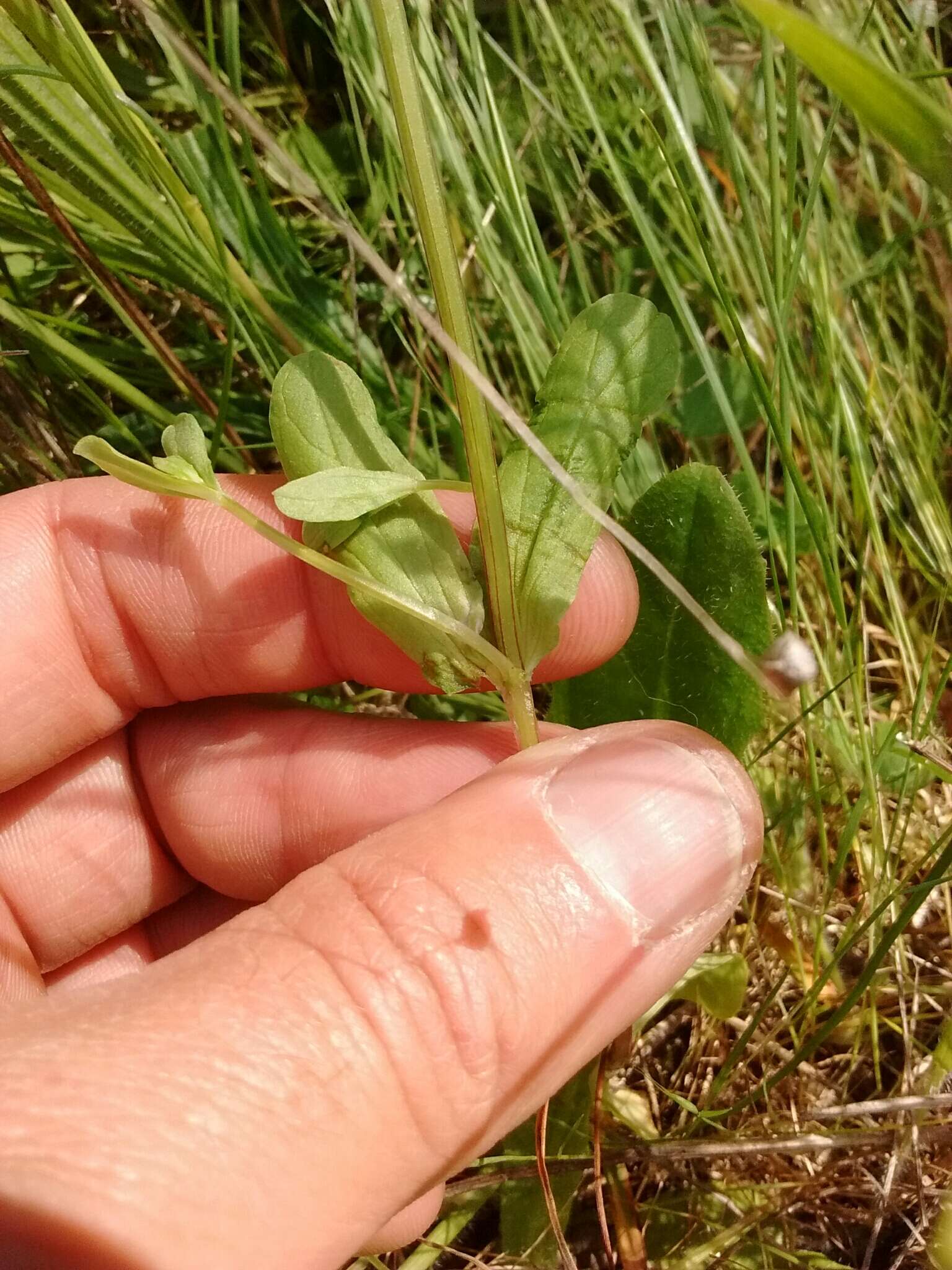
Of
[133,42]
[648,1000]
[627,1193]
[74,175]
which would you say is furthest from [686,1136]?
[133,42]

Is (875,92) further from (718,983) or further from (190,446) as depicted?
(718,983)

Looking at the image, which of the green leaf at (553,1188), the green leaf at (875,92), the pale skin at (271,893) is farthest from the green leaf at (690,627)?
the green leaf at (875,92)

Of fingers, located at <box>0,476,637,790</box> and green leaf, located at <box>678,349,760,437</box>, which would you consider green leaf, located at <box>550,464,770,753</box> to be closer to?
fingers, located at <box>0,476,637,790</box>

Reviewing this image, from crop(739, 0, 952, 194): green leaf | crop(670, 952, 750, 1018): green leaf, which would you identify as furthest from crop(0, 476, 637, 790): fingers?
crop(739, 0, 952, 194): green leaf

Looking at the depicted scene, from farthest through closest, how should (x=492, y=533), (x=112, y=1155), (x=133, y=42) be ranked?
(x=133, y=42)
(x=492, y=533)
(x=112, y=1155)

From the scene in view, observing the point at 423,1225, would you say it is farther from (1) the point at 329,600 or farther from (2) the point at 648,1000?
(1) the point at 329,600

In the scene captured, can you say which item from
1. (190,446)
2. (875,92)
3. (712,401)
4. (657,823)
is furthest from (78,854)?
(875,92)

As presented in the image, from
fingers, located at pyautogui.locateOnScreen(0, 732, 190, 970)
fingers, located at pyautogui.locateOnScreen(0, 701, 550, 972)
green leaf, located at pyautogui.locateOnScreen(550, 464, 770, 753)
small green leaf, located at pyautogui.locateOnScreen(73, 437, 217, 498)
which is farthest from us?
fingers, located at pyautogui.locateOnScreen(0, 732, 190, 970)
